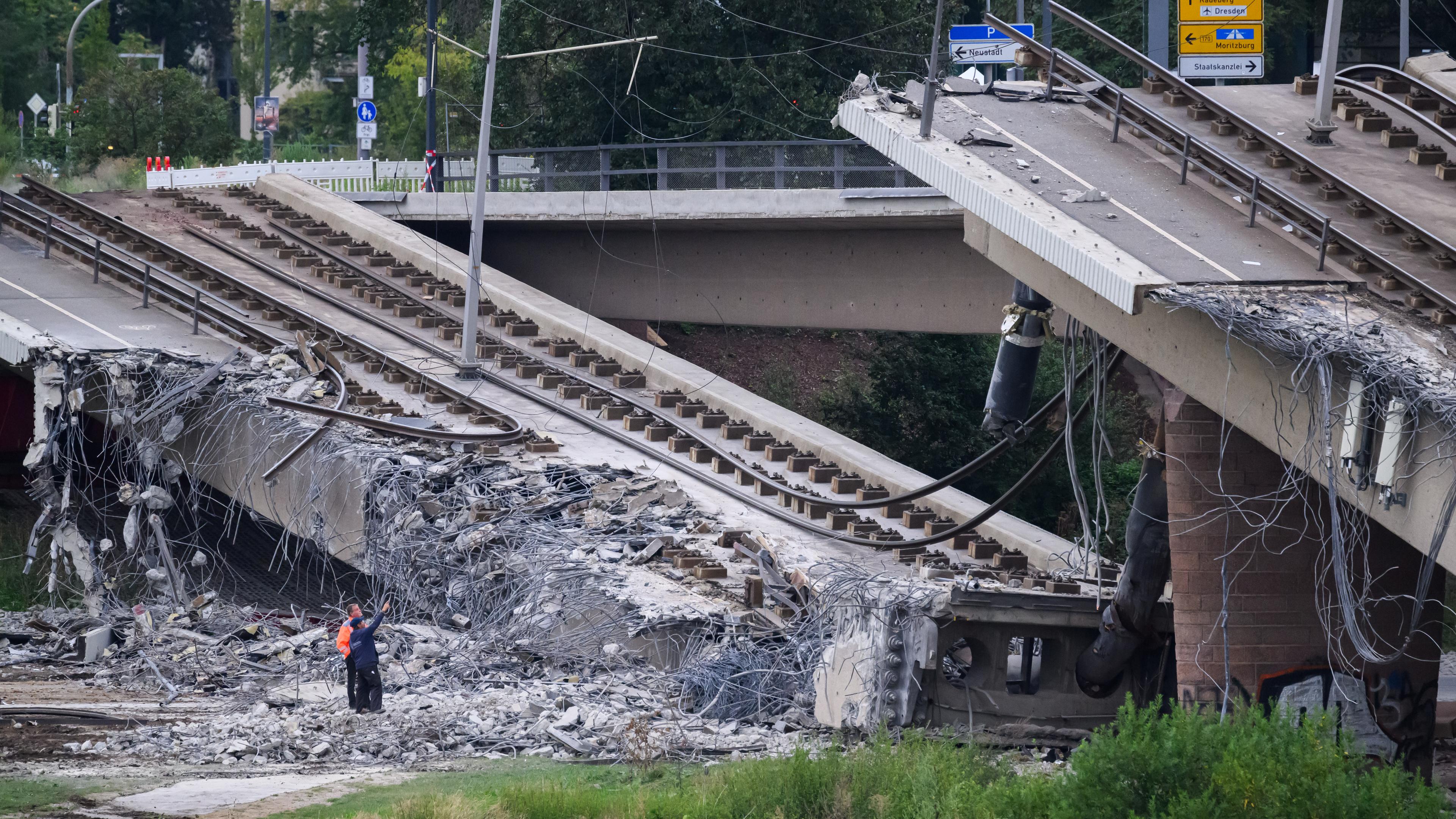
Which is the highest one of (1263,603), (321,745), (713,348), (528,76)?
(528,76)

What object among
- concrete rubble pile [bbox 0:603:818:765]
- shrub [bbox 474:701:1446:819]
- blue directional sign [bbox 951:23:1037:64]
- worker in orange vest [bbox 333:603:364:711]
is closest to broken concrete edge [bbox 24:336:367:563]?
concrete rubble pile [bbox 0:603:818:765]

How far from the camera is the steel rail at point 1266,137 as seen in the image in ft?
41.9

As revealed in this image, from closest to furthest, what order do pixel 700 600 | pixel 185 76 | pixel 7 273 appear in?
1. pixel 700 600
2. pixel 7 273
3. pixel 185 76

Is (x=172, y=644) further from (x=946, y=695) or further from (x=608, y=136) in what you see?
(x=608, y=136)

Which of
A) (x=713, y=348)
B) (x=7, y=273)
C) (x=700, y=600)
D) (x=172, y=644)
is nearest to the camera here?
(x=700, y=600)

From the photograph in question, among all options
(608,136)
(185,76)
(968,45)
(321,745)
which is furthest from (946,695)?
(185,76)

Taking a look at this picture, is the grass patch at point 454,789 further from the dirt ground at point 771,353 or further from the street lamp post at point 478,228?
the dirt ground at point 771,353

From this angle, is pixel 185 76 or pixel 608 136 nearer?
pixel 608 136

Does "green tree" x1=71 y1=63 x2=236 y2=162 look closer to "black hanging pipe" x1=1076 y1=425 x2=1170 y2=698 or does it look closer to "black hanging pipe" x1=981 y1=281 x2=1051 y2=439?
"black hanging pipe" x1=981 y1=281 x2=1051 y2=439

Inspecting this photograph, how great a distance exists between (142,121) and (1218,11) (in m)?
35.6

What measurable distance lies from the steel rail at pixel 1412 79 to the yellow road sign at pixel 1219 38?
2101 millimetres

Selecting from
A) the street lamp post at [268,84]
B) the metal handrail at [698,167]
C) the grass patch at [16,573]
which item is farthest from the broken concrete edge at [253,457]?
the street lamp post at [268,84]

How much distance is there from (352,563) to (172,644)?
2.22m

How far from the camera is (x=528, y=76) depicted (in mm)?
36938
